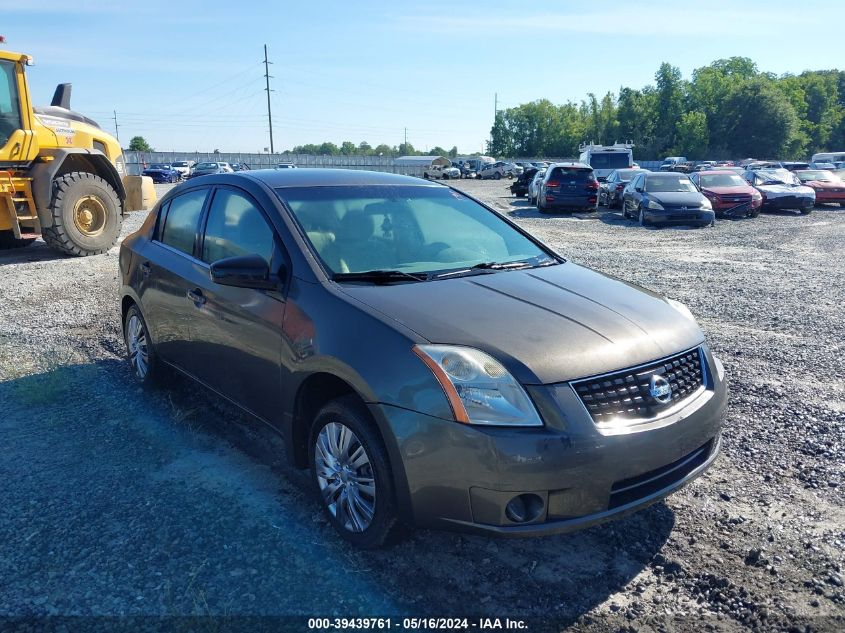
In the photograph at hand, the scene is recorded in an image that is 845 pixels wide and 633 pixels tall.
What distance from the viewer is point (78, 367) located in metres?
5.79

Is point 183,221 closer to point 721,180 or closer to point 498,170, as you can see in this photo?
point 721,180

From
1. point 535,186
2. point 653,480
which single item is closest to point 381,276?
point 653,480

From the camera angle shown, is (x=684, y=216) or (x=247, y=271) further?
(x=684, y=216)

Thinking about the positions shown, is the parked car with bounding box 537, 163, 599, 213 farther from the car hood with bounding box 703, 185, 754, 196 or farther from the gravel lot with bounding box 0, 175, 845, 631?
the gravel lot with bounding box 0, 175, 845, 631

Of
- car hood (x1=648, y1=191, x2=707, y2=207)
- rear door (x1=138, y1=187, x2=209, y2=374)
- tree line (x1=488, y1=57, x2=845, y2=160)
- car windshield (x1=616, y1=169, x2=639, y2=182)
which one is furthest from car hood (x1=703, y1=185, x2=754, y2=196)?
tree line (x1=488, y1=57, x2=845, y2=160)

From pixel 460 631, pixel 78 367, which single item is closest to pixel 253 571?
pixel 460 631

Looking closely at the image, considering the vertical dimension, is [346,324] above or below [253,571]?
above

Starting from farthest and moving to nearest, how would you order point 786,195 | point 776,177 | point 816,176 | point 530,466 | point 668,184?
point 816,176 < point 776,177 < point 786,195 < point 668,184 < point 530,466

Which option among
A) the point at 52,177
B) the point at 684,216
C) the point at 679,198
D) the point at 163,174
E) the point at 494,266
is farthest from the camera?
the point at 163,174

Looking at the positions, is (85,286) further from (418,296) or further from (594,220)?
(594,220)

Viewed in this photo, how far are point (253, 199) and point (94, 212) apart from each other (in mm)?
9206

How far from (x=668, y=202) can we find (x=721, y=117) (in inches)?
3157

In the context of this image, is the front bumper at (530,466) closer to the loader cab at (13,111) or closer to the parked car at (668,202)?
the loader cab at (13,111)

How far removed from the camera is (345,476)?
3.14 metres
